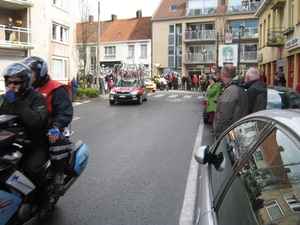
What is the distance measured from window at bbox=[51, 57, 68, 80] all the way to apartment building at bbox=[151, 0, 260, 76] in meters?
20.9

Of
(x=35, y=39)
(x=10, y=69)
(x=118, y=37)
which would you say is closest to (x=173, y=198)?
(x=10, y=69)

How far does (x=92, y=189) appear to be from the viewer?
189 inches

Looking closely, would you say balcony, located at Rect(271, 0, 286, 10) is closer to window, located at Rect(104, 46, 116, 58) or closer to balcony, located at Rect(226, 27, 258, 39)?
balcony, located at Rect(226, 27, 258, 39)

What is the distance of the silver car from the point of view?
163 centimetres

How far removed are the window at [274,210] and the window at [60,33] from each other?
94.5ft

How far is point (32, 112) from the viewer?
3098mm

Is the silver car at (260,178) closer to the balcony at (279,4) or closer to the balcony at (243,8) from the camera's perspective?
the balcony at (279,4)

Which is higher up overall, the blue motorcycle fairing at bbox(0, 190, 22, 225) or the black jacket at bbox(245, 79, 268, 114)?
the black jacket at bbox(245, 79, 268, 114)

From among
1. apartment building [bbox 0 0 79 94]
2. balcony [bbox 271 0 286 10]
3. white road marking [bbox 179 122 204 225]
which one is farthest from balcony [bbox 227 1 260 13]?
white road marking [bbox 179 122 204 225]

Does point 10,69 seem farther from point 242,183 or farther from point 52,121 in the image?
point 242,183

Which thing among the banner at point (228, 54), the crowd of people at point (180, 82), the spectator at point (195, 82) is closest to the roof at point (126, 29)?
the crowd of people at point (180, 82)

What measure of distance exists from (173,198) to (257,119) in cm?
240

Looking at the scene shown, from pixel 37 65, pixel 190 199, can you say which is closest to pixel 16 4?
pixel 37 65

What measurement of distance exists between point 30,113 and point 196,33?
45.8 meters
